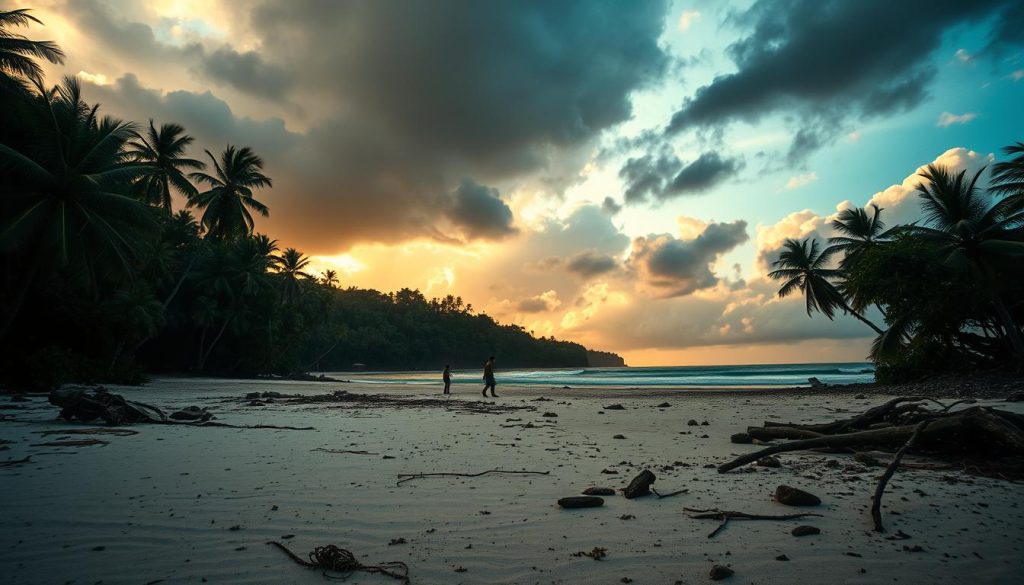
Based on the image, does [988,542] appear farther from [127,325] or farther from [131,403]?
[127,325]

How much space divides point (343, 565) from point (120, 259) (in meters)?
21.3

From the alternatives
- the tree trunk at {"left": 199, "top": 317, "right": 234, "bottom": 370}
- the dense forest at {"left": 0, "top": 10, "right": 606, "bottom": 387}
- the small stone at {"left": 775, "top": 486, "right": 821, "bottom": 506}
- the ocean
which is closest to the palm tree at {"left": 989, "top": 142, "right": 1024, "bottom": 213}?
the ocean

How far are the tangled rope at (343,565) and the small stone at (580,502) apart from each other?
1.62 metres

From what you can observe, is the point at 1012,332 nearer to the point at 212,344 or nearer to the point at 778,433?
the point at 778,433

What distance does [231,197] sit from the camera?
37.9 metres

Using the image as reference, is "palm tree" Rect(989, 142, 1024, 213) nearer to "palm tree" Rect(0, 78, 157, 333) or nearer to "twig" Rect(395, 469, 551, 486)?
"twig" Rect(395, 469, 551, 486)

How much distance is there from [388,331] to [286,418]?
319 ft

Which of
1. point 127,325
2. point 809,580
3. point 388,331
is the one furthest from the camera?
point 388,331

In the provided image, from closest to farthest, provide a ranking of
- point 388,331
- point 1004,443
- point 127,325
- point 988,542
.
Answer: point 988,542 → point 1004,443 → point 127,325 → point 388,331

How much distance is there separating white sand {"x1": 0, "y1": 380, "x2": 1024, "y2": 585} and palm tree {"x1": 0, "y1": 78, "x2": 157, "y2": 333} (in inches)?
556

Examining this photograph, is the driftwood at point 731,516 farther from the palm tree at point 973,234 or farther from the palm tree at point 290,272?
the palm tree at point 290,272

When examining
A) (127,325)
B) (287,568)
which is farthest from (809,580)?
(127,325)

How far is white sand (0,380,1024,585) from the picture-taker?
2.89 metres

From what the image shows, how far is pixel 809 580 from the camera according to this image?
2734 mm
